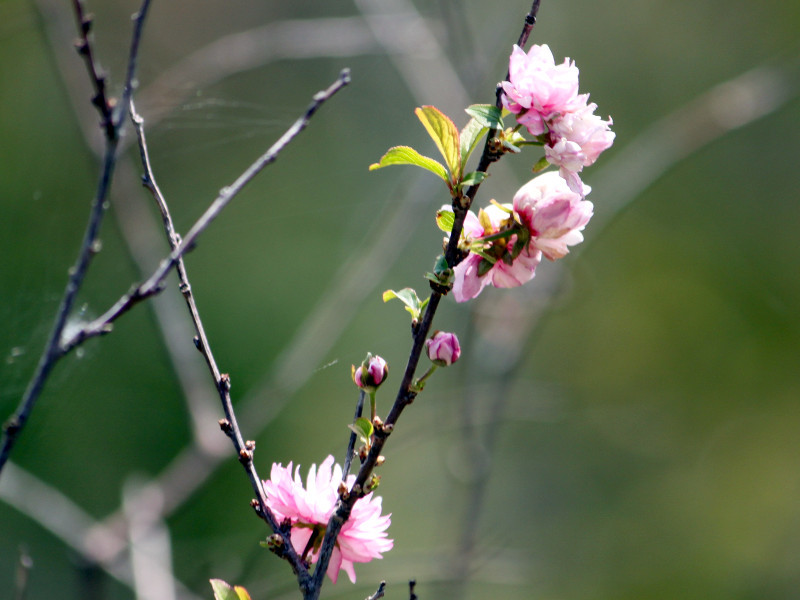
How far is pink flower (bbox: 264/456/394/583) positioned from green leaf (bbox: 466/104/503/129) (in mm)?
287

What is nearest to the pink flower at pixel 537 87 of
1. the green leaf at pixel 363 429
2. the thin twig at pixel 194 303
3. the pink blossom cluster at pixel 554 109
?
the pink blossom cluster at pixel 554 109

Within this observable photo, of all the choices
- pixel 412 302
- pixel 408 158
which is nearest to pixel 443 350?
A: pixel 412 302

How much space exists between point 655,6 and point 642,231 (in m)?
2.11

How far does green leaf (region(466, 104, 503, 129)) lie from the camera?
0.54 metres

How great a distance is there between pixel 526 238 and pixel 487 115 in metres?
0.10

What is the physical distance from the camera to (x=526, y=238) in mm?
574

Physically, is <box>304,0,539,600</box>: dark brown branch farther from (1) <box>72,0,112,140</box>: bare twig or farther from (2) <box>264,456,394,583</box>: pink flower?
(1) <box>72,0,112,140</box>: bare twig

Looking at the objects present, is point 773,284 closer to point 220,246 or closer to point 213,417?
point 220,246

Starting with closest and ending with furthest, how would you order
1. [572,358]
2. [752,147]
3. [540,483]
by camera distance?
[540,483], [572,358], [752,147]

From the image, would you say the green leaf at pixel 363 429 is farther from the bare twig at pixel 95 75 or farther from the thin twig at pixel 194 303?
the bare twig at pixel 95 75

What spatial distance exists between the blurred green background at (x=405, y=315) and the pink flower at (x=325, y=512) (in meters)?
0.81

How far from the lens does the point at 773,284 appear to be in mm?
6371

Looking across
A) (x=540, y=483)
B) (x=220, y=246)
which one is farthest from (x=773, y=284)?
(x=220, y=246)

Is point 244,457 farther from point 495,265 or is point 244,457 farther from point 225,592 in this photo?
point 495,265
